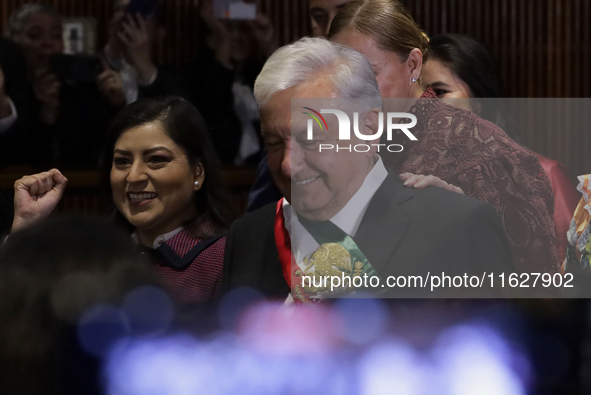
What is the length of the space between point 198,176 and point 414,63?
0.83 metres

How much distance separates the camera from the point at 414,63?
1665 mm

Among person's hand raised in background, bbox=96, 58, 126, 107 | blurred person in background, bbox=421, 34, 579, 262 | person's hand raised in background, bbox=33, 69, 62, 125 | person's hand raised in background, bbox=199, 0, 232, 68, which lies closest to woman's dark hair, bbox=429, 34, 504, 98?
blurred person in background, bbox=421, 34, 579, 262

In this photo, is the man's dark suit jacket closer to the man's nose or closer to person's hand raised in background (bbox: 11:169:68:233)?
the man's nose

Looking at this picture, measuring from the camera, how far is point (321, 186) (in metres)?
1.29

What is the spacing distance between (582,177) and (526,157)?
0.33 ft

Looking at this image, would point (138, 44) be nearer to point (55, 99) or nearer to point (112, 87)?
point (112, 87)

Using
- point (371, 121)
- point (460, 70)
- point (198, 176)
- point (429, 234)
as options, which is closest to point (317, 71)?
point (371, 121)

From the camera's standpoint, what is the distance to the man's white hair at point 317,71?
1.35m

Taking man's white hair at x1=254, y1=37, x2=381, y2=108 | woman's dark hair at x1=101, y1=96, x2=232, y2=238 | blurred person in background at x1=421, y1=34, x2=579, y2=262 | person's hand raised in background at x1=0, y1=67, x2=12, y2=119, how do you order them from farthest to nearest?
person's hand raised in background at x1=0, y1=67, x2=12, y2=119
blurred person in background at x1=421, y1=34, x2=579, y2=262
woman's dark hair at x1=101, y1=96, x2=232, y2=238
man's white hair at x1=254, y1=37, x2=381, y2=108

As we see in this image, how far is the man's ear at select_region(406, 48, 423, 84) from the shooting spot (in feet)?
5.40

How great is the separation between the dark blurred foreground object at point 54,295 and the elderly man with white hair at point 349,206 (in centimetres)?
43

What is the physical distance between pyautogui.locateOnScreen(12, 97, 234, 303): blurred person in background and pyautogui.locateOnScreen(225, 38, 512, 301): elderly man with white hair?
646mm

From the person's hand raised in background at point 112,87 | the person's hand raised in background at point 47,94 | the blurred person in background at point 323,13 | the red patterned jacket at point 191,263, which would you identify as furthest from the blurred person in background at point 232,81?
the red patterned jacket at point 191,263

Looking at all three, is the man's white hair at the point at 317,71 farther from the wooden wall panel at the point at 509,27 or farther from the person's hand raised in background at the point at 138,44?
the wooden wall panel at the point at 509,27
